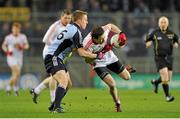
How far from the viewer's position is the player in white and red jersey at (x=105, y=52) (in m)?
18.1

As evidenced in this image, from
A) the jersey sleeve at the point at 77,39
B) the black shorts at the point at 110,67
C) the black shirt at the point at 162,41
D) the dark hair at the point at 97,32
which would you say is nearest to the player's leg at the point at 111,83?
the black shorts at the point at 110,67

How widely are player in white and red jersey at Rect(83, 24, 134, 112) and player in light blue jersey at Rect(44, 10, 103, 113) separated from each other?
0.63 metres

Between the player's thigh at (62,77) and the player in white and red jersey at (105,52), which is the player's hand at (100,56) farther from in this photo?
the player's thigh at (62,77)

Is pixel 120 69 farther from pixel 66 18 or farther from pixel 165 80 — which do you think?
pixel 165 80

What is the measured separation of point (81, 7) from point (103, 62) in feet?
53.2

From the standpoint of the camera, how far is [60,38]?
17188 millimetres

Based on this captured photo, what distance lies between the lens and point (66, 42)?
17.2 metres

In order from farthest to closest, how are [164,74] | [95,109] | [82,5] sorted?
[82,5], [164,74], [95,109]

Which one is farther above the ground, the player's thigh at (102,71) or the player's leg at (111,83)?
the player's thigh at (102,71)

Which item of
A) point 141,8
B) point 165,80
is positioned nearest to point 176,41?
point 165,80

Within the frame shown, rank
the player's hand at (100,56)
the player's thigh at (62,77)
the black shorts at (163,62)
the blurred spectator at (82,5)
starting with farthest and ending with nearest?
the blurred spectator at (82,5), the black shorts at (163,62), the player's hand at (100,56), the player's thigh at (62,77)

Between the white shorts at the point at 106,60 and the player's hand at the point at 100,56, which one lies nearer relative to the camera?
the player's hand at the point at 100,56

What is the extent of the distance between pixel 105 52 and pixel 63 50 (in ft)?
6.40

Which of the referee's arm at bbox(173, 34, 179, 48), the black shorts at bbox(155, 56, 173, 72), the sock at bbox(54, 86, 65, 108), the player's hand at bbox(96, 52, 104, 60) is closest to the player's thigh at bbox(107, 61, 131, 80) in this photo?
the player's hand at bbox(96, 52, 104, 60)
